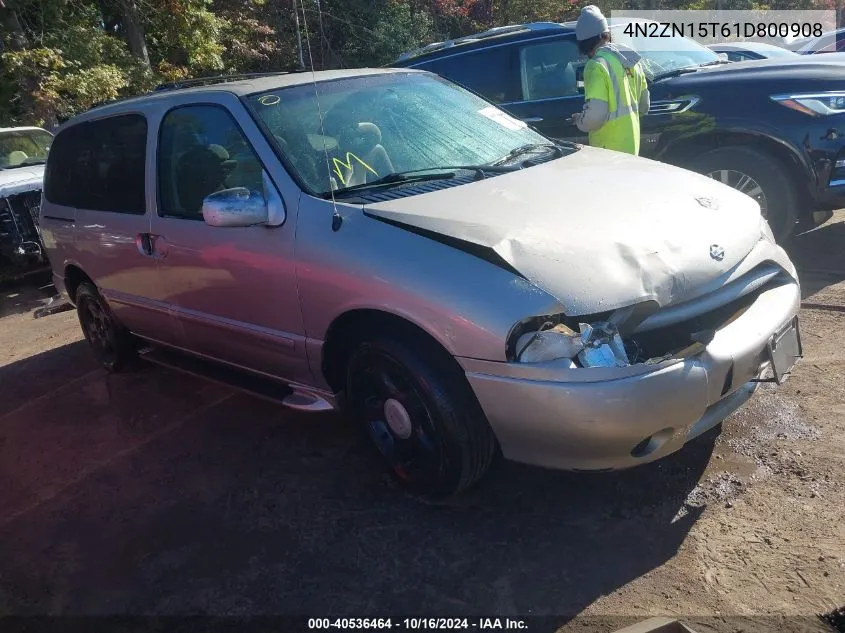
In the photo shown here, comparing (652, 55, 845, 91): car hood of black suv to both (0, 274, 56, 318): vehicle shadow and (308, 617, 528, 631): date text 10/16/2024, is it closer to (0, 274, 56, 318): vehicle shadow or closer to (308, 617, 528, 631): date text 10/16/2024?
(308, 617, 528, 631): date text 10/16/2024

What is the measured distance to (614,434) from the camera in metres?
2.72

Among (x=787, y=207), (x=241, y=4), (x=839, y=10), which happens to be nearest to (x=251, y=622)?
(x=787, y=207)

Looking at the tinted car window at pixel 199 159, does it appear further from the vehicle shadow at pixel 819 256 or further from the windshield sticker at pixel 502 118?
the vehicle shadow at pixel 819 256

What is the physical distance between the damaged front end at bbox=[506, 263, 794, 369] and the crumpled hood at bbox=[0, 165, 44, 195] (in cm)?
784

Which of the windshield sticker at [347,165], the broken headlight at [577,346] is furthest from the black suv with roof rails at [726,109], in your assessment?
the broken headlight at [577,346]

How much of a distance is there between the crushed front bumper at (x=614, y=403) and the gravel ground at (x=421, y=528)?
0.38m

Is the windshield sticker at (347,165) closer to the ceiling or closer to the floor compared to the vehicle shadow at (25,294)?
closer to the ceiling

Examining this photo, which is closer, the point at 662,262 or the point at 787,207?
the point at 662,262

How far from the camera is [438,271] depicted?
115 inches

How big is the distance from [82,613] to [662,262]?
8.62ft

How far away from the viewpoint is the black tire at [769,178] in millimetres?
5668

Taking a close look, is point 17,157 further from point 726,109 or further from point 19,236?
point 726,109

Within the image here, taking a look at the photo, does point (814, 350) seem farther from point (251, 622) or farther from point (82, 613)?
point (82, 613)

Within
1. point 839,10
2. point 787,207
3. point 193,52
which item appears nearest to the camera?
point 787,207
